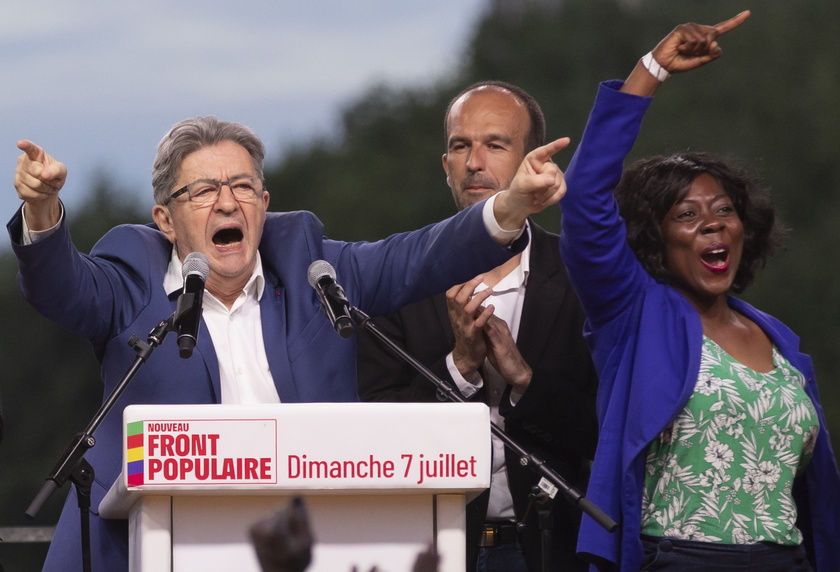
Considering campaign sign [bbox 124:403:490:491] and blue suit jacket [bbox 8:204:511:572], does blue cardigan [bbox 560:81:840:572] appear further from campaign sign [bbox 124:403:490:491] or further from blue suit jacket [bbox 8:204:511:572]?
campaign sign [bbox 124:403:490:491]

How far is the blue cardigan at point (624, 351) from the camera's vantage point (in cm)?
272

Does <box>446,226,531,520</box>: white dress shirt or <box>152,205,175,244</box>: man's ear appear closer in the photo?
<box>152,205,175,244</box>: man's ear

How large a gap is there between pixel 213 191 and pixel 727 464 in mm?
1218

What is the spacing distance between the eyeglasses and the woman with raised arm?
69 centimetres

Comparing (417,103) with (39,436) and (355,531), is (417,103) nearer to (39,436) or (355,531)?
(39,436)

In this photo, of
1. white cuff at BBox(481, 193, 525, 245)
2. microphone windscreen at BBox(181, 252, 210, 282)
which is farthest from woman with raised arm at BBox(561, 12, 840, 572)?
microphone windscreen at BBox(181, 252, 210, 282)

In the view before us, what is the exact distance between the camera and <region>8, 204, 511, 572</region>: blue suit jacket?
2.63m

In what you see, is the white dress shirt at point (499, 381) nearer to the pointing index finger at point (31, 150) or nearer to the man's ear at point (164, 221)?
the man's ear at point (164, 221)

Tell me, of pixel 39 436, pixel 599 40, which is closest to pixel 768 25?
pixel 599 40

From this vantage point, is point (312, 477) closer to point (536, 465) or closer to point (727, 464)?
point (536, 465)

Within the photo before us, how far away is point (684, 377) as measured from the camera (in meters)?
2.74

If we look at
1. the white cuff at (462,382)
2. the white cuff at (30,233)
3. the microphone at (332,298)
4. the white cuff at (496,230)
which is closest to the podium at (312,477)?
the microphone at (332,298)

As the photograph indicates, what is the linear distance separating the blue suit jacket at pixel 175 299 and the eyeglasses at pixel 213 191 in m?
0.12

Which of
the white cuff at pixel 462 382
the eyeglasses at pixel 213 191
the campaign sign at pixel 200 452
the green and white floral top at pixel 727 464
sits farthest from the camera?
the white cuff at pixel 462 382
